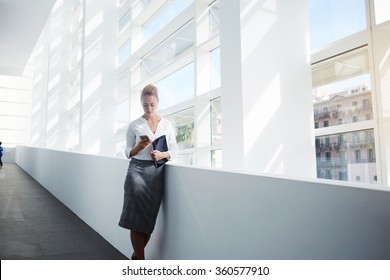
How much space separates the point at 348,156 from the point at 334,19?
1.85 m

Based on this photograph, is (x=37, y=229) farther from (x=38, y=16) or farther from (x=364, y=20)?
(x=38, y=16)

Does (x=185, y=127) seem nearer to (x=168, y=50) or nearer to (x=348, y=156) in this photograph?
(x=168, y=50)

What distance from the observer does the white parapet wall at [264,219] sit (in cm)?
140

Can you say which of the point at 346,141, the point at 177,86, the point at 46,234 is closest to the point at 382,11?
the point at 346,141

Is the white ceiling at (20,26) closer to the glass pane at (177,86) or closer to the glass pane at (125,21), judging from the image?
the glass pane at (125,21)

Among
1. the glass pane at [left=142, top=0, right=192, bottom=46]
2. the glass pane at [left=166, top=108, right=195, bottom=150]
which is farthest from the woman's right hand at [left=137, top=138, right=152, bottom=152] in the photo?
the glass pane at [left=142, top=0, right=192, bottom=46]

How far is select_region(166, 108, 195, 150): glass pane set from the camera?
7577 millimetres

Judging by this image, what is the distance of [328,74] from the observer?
14.2 feet

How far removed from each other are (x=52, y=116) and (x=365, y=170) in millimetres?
15239

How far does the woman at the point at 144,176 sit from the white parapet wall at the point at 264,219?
123 millimetres

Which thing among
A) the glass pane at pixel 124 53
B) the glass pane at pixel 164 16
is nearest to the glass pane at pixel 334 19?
the glass pane at pixel 164 16
